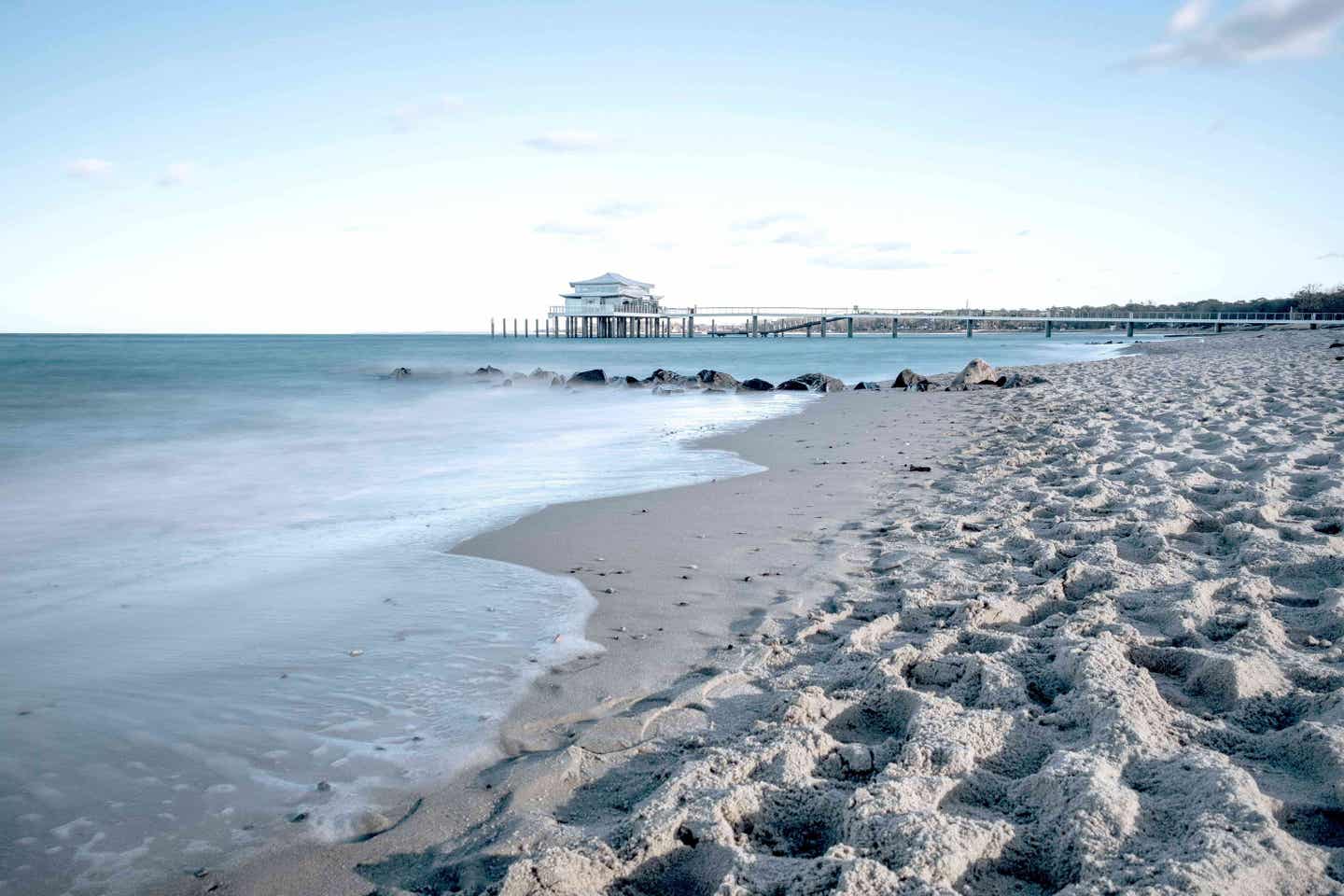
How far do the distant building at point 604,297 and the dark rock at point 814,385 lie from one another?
4924 centimetres

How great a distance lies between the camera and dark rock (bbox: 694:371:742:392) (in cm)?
1930

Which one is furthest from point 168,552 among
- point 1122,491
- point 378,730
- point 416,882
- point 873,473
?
point 1122,491

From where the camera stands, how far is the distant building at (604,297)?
2660 inches

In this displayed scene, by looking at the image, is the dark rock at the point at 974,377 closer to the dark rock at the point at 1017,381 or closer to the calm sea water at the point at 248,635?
the dark rock at the point at 1017,381

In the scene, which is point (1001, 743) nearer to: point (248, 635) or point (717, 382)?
point (248, 635)

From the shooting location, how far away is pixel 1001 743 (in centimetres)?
210

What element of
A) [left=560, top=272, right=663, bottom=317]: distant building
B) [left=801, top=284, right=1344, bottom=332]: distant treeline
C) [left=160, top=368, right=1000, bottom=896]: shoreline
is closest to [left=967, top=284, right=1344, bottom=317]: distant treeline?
[left=801, top=284, right=1344, bottom=332]: distant treeline

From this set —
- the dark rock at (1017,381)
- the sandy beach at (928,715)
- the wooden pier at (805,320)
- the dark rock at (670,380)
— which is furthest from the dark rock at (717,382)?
the wooden pier at (805,320)

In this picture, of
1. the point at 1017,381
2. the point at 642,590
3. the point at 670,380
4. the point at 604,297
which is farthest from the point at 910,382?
the point at 604,297

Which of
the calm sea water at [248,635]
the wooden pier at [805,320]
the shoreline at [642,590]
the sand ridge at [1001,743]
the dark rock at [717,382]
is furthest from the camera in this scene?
the wooden pier at [805,320]

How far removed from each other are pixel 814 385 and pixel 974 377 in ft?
12.0

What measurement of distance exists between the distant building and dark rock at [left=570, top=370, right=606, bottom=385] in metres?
45.2

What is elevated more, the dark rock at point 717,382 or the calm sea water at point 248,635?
the dark rock at point 717,382

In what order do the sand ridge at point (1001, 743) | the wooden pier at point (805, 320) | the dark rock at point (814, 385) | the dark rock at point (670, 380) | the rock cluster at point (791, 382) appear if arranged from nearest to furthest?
the sand ridge at point (1001, 743)
the rock cluster at point (791, 382)
the dark rock at point (814, 385)
the dark rock at point (670, 380)
the wooden pier at point (805, 320)
